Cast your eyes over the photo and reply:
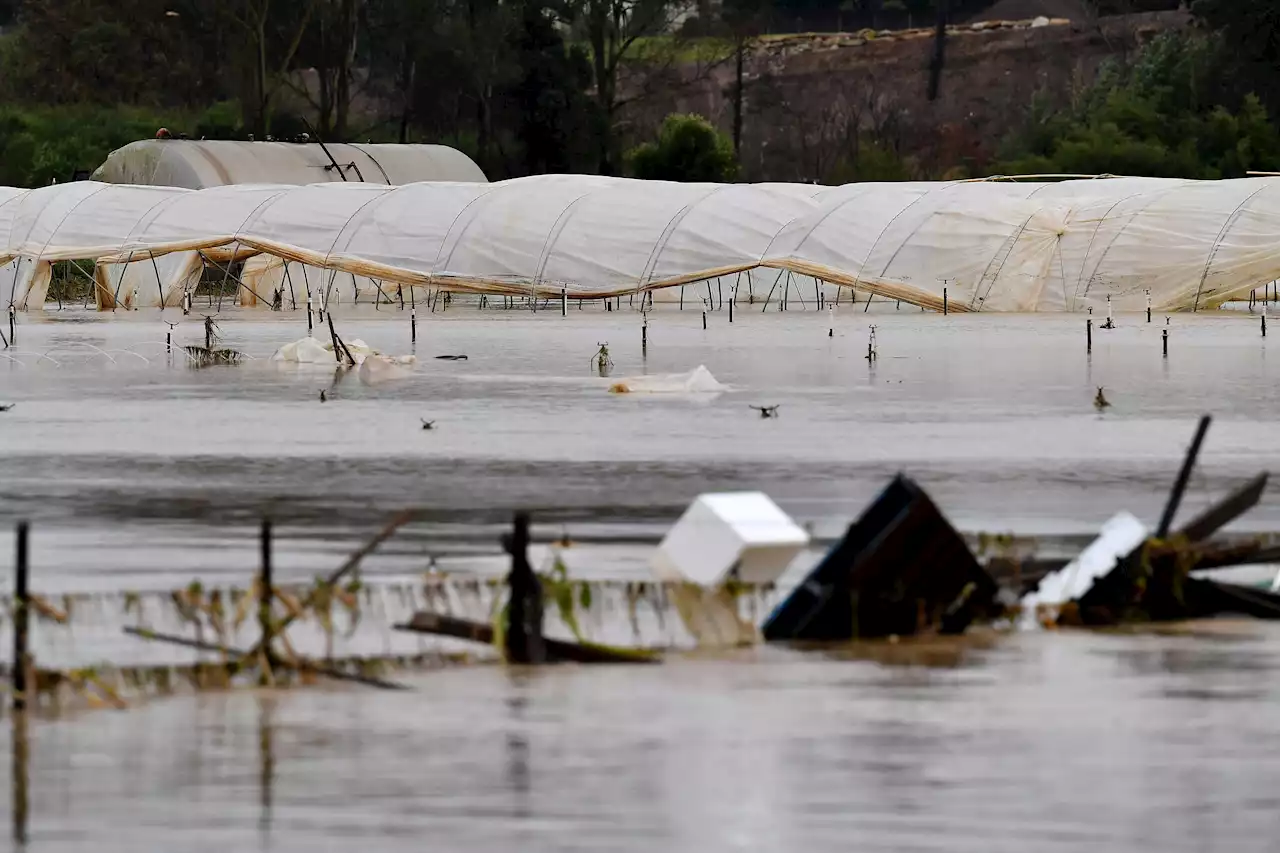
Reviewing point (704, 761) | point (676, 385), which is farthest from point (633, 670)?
point (676, 385)

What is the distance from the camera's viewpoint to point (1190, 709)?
11.8m

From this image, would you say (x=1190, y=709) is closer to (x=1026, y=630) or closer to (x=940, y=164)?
(x=1026, y=630)

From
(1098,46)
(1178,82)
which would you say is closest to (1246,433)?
(1178,82)

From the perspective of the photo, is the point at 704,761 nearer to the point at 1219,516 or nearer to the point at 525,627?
the point at 525,627

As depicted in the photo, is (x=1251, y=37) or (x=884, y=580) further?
(x=1251, y=37)

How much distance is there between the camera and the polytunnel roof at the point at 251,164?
72.9m

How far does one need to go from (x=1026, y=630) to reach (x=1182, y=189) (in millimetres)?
43046

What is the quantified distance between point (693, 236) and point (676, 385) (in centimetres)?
2333

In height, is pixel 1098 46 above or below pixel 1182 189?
above

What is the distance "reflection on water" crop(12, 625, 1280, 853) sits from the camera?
947 cm

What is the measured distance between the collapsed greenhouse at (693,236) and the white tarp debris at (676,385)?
21.9 metres

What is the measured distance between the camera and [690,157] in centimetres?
8488

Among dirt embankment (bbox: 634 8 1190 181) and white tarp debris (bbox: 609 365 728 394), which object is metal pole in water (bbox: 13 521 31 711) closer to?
white tarp debris (bbox: 609 365 728 394)

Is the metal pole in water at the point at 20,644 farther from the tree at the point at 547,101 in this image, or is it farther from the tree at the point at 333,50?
the tree at the point at 333,50
